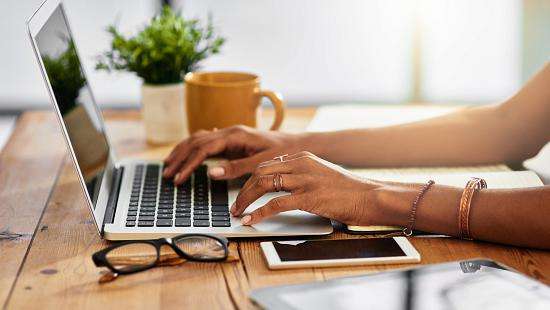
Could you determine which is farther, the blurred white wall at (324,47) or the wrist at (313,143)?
the blurred white wall at (324,47)

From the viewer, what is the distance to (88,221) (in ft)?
4.07

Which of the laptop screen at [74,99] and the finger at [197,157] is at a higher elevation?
the laptop screen at [74,99]

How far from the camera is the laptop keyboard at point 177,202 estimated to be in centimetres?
118

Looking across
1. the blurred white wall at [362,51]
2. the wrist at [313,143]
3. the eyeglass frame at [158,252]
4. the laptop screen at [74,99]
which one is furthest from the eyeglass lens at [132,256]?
the blurred white wall at [362,51]

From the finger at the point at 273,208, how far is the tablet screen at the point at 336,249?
0.06 m

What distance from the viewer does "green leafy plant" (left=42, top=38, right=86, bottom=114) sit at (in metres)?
1.19

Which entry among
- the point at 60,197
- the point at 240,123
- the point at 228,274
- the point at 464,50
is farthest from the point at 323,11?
the point at 228,274

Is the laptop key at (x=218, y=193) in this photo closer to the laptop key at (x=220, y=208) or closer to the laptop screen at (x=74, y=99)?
the laptop key at (x=220, y=208)

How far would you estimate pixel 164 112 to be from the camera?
1.69 meters

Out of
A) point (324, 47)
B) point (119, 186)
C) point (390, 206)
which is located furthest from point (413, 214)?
point (324, 47)

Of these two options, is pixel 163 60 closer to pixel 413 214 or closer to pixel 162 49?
pixel 162 49

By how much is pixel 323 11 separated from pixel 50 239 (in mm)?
3417

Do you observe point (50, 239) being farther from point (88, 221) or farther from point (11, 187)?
point (11, 187)

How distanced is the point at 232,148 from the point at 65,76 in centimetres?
32
